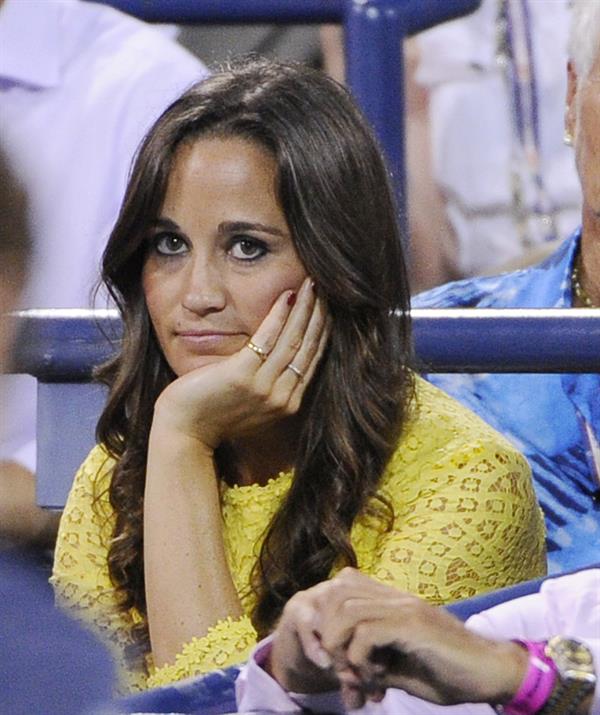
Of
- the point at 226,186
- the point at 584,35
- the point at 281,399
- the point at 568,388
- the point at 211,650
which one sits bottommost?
the point at 211,650

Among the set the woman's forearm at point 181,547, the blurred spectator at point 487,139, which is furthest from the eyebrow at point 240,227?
the blurred spectator at point 487,139

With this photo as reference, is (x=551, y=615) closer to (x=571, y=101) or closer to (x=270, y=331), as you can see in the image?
(x=270, y=331)

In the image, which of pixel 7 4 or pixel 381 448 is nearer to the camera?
pixel 381 448

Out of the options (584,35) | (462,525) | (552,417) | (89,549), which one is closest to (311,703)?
(462,525)

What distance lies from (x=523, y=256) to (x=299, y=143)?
1.85 metres

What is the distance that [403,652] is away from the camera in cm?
147

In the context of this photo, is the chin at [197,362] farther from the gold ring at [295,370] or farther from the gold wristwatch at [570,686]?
the gold wristwatch at [570,686]

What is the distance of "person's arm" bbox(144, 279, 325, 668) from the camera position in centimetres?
209

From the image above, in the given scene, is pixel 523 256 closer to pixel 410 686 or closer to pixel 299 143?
pixel 299 143

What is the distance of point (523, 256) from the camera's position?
13.0 ft

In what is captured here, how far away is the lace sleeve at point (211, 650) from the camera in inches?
79.4

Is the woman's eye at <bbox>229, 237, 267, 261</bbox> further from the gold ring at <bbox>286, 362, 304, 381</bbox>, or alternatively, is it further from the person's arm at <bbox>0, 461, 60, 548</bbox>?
the person's arm at <bbox>0, 461, 60, 548</bbox>

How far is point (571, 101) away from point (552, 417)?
436 millimetres

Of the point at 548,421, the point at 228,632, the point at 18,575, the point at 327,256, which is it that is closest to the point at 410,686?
the point at 18,575
